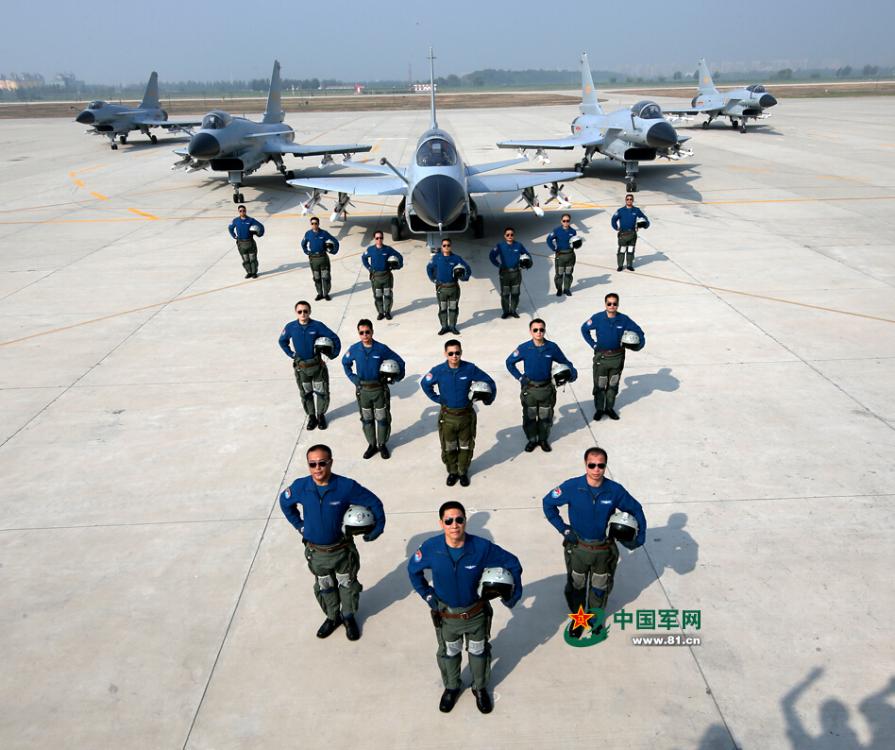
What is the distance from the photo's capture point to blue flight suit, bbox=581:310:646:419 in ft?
26.0

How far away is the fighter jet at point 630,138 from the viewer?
70.2 feet

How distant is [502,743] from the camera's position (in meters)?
4.23

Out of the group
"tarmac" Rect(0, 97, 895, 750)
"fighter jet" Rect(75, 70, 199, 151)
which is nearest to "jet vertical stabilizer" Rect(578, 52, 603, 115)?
"tarmac" Rect(0, 97, 895, 750)

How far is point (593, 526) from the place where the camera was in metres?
4.79

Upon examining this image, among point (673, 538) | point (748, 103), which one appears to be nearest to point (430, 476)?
point (673, 538)

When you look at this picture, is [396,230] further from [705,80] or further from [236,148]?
[705,80]

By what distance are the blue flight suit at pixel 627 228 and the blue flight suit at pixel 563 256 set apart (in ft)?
5.08

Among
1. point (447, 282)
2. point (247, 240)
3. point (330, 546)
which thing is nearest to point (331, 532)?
point (330, 546)

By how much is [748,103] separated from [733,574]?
142 feet

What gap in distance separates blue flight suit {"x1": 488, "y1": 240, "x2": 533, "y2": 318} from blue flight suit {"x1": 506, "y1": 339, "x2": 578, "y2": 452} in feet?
13.3

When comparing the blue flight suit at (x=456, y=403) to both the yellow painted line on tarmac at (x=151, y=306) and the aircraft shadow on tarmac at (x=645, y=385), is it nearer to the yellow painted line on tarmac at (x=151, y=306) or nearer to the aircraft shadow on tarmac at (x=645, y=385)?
the aircraft shadow on tarmac at (x=645, y=385)

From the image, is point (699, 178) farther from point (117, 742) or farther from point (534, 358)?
point (117, 742)

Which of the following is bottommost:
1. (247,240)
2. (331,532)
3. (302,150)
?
(331,532)

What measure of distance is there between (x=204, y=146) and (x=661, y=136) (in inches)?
643
